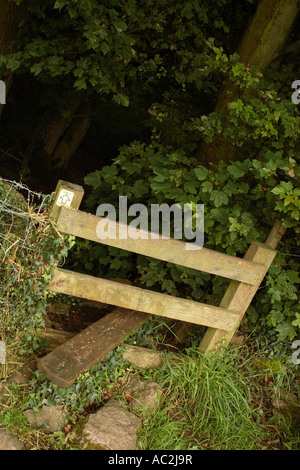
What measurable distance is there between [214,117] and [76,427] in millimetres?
2776

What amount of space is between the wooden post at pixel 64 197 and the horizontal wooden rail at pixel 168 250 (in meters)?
0.04

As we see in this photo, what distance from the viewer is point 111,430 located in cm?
286

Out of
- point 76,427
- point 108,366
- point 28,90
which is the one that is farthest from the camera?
point 28,90

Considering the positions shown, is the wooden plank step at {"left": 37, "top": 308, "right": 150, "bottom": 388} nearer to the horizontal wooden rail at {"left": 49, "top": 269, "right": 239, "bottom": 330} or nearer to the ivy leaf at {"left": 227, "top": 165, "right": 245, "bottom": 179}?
the horizontal wooden rail at {"left": 49, "top": 269, "right": 239, "bottom": 330}

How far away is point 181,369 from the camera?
11.4 feet

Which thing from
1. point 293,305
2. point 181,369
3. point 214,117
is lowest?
point 181,369

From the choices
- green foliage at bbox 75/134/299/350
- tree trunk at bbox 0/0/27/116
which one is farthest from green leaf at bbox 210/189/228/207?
tree trunk at bbox 0/0/27/116

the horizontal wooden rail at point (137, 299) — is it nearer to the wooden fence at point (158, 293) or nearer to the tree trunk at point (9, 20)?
the wooden fence at point (158, 293)

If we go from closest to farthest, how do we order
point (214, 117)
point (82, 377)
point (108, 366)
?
1. point (82, 377)
2. point (108, 366)
3. point (214, 117)

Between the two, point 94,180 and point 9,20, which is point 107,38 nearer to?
point 94,180

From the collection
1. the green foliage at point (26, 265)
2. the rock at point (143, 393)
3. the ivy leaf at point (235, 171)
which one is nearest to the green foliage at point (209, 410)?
the rock at point (143, 393)

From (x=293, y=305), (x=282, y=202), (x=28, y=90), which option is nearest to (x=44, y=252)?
(x=282, y=202)

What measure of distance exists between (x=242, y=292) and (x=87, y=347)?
1.31 meters

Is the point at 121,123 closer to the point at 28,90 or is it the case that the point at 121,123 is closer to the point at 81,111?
the point at 81,111
